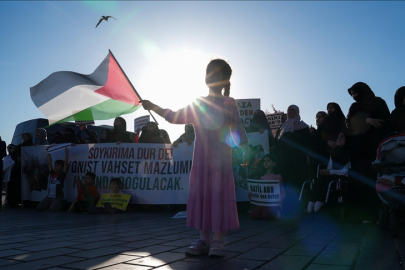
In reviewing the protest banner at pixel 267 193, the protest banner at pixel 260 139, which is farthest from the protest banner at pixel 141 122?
the protest banner at pixel 267 193

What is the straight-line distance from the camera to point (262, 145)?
28.4ft

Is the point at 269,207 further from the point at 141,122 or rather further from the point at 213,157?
the point at 141,122

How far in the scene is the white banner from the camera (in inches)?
351

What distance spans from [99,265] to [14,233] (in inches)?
107

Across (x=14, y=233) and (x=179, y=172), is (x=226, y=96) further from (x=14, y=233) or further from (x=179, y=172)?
(x=179, y=172)

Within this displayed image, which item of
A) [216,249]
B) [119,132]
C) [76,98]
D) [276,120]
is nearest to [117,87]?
[76,98]

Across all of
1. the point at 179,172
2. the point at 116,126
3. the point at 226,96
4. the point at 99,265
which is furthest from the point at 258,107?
the point at 99,265

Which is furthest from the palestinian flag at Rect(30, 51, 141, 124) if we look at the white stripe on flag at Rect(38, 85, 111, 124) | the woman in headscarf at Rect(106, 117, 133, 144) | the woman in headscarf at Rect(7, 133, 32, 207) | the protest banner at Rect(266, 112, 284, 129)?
the protest banner at Rect(266, 112, 284, 129)

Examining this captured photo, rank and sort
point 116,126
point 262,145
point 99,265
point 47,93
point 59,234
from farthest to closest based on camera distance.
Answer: point 116,126 → point 262,145 → point 47,93 → point 59,234 → point 99,265

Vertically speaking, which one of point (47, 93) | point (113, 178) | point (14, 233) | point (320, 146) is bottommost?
point (14, 233)

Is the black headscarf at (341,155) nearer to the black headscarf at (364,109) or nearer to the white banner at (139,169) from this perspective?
the black headscarf at (364,109)

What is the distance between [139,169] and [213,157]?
5.69m

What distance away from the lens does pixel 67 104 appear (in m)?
6.61

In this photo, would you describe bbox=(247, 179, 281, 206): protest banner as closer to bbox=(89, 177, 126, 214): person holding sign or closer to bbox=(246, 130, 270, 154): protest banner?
bbox=(246, 130, 270, 154): protest banner
